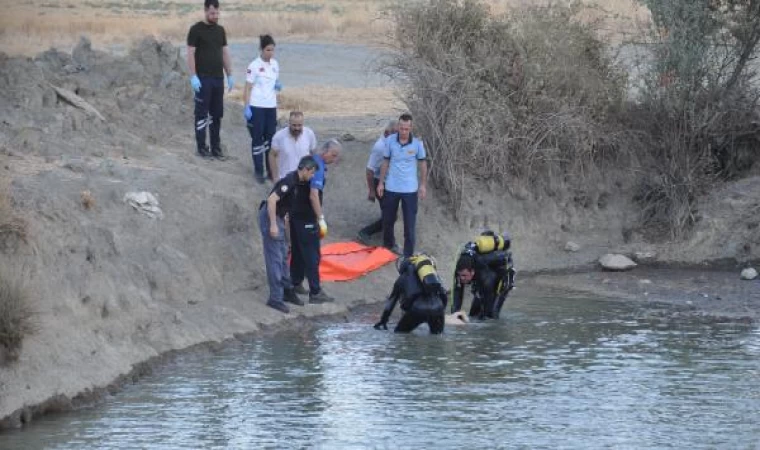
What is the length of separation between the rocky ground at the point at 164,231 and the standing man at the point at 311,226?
1.35 feet

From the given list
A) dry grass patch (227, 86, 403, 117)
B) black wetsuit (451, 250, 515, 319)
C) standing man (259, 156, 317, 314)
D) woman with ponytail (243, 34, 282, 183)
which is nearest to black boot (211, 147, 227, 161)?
woman with ponytail (243, 34, 282, 183)

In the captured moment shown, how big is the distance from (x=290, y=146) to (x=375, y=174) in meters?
1.96

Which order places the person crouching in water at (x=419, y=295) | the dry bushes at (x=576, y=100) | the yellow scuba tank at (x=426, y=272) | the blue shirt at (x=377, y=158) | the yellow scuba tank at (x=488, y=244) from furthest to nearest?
the dry bushes at (x=576, y=100) → the blue shirt at (x=377, y=158) → the yellow scuba tank at (x=488, y=244) → the person crouching in water at (x=419, y=295) → the yellow scuba tank at (x=426, y=272)

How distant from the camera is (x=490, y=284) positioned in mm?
16000

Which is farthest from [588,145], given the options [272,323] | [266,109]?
[272,323]

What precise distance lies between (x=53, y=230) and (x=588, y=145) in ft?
30.2

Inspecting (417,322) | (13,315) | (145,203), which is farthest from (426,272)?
(13,315)

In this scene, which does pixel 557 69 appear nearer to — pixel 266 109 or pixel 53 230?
pixel 266 109

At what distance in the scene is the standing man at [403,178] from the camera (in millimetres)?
17859

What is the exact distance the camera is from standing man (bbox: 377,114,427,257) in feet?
58.6

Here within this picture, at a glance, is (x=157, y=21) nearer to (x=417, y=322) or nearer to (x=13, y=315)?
(x=417, y=322)

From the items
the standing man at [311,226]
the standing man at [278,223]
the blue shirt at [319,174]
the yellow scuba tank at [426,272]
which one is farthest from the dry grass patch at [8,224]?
the yellow scuba tank at [426,272]

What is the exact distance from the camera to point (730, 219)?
20141 mm

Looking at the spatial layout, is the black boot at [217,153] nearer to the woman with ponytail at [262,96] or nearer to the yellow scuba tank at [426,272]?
the woman with ponytail at [262,96]
